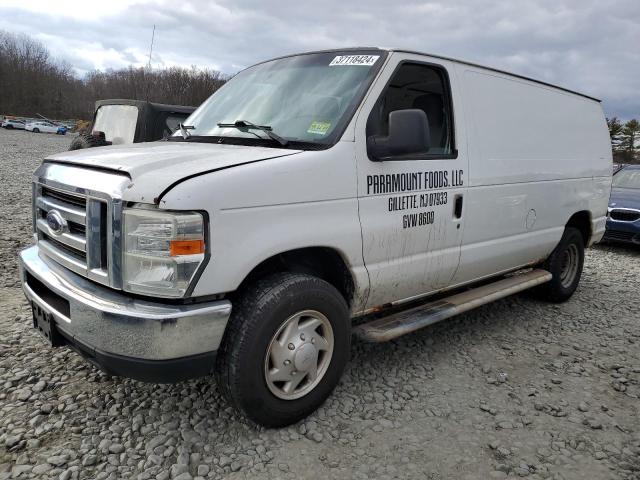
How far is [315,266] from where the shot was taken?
3.08 meters

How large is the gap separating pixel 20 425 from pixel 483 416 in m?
2.64

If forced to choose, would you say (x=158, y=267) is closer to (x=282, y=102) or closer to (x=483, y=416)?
(x=282, y=102)

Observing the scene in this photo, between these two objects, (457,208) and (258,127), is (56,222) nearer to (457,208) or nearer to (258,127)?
(258,127)

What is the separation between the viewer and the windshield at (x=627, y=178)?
9.62 m

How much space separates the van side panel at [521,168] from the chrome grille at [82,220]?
2.43 metres

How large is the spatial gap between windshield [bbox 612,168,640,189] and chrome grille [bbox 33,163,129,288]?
990 centimetres

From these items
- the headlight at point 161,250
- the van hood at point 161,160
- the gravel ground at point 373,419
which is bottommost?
the gravel ground at point 373,419

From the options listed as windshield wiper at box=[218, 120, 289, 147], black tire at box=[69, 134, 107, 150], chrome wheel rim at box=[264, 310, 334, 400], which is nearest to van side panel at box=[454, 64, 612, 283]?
chrome wheel rim at box=[264, 310, 334, 400]

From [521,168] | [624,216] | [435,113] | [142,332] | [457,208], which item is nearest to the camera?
[142,332]

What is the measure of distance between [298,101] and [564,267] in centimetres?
384

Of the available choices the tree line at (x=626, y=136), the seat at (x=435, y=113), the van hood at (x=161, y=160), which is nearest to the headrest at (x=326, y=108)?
the van hood at (x=161, y=160)

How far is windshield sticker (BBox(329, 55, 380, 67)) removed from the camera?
319cm

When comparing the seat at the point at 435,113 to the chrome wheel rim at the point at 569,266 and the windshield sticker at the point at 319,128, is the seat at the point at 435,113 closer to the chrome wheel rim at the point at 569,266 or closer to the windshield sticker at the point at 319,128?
the windshield sticker at the point at 319,128

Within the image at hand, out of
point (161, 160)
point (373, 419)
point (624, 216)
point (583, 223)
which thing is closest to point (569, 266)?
point (583, 223)
